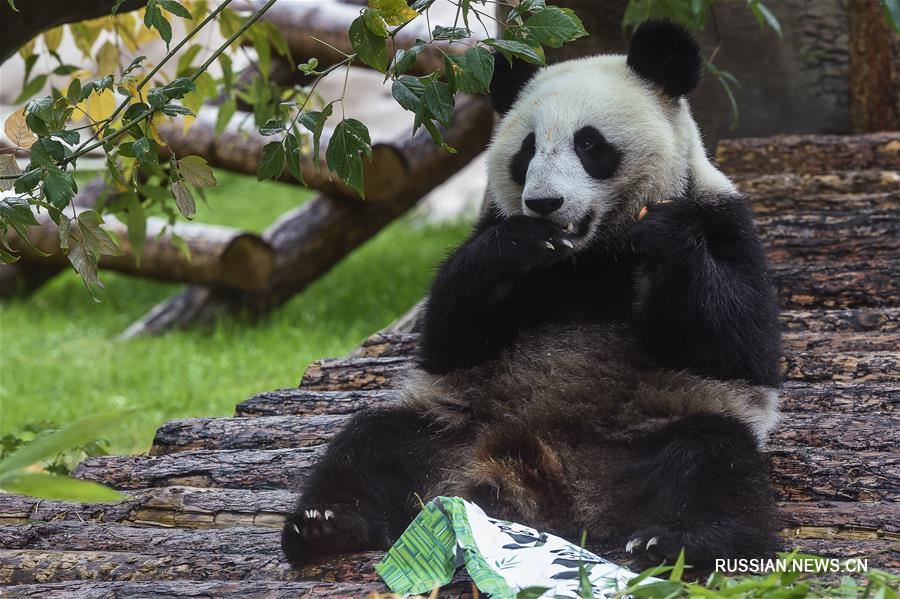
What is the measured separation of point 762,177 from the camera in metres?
4.76

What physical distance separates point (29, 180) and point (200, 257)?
4.83m

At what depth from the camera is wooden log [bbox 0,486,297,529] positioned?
115 inches

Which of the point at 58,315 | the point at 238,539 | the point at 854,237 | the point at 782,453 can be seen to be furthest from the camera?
the point at 58,315

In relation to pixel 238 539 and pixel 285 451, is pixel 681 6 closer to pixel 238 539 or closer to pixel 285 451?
pixel 285 451

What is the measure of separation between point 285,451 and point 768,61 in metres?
3.68

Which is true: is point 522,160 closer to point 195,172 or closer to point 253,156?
point 195,172

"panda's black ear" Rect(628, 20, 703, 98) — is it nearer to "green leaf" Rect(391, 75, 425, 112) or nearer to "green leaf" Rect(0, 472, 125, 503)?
"green leaf" Rect(391, 75, 425, 112)

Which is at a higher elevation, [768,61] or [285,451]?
[768,61]

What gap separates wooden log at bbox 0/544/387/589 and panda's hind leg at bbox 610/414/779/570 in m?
0.61

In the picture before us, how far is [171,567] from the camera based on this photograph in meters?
2.51

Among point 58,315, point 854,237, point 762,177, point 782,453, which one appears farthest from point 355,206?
point 782,453

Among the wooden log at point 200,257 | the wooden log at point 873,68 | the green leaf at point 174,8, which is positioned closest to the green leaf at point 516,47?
the green leaf at point 174,8

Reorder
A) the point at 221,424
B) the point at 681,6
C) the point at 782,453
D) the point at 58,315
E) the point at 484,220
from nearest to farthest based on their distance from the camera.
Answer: the point at 782,453, the point at 484,220, the point at 221,424, the point at 681,6, the point at 58,315

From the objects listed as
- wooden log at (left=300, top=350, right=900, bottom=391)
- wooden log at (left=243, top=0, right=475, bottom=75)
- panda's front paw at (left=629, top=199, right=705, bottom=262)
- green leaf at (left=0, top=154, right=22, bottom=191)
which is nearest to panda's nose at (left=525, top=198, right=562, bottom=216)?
panda's front paw at (left=629, top=199, right=705, bottom=262)
